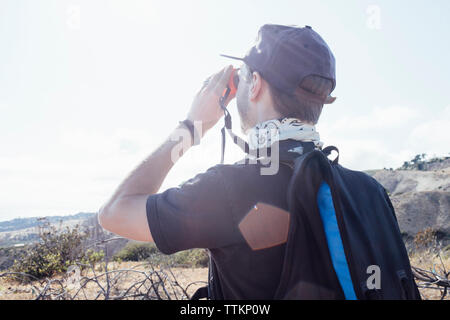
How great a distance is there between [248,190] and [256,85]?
1.94 ft

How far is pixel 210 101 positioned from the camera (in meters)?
1.54

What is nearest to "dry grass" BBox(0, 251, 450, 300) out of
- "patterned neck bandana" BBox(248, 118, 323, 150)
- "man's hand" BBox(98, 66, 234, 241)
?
"man's hand" BBox(98, 66, 234, 241)

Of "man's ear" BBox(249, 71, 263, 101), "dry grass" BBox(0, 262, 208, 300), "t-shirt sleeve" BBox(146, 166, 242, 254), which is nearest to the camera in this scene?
"t-shirt sleeve" BBox(146, 166, 242, 254)

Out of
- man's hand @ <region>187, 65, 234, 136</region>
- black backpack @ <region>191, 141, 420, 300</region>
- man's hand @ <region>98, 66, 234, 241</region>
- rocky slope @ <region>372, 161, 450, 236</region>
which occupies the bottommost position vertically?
rocky slope @ <region>372, 161, 450, 236</region>

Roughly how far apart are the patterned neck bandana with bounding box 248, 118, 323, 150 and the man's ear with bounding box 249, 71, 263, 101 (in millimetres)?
155

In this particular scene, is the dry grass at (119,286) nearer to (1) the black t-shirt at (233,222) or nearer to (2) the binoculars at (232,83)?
(1) the black t-shirt at (233,222)

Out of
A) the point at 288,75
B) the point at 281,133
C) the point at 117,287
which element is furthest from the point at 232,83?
the point at 117,287

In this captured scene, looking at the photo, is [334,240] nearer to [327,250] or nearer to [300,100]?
[327,250]

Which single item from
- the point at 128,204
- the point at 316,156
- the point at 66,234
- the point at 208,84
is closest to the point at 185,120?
the point at 208,84

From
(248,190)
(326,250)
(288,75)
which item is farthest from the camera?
(288,75)

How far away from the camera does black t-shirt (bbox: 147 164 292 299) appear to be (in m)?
1.09

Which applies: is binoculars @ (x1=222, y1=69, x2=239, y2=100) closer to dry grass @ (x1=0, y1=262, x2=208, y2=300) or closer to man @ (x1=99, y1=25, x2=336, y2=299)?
man @ (x1=99, y1=25, x2=336, y2=299)
